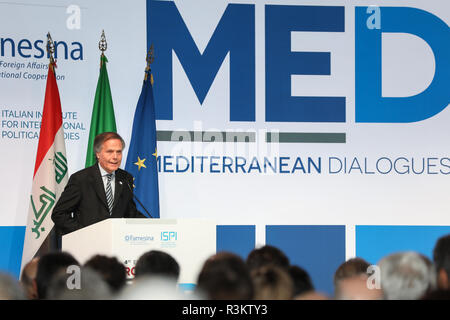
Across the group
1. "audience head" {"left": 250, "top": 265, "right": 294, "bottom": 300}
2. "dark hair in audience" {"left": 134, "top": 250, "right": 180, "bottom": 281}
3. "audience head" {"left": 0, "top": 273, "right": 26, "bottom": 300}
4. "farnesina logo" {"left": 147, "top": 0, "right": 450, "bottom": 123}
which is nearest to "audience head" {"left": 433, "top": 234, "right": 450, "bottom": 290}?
"audience head" {"left": 250, "top": 265, "right": 294, "bottom": 300}

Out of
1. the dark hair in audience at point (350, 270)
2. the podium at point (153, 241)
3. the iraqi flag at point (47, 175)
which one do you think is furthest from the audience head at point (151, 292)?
the iraqi flag at point (47, 175)

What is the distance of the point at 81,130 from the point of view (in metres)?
6.50

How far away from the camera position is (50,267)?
2426 millimetres

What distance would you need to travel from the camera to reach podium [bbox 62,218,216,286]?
350cm

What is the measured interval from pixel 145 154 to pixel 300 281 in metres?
3.88

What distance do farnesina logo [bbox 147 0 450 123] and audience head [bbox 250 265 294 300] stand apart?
4.54 meters

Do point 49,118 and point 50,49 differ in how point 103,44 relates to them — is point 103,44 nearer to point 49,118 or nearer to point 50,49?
point 50,49

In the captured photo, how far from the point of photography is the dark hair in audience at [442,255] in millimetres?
2599

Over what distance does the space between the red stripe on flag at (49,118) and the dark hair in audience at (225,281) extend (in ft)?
14.0

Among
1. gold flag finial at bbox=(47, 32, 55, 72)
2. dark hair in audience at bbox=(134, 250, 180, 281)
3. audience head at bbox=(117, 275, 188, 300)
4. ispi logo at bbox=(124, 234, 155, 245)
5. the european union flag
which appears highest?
gold flag finial at bbox=(47, 32, 55, 72)

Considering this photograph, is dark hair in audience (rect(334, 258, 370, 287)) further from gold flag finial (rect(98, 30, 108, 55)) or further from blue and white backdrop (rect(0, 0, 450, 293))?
gold flag finial (rect(98, 30, 108, 55))

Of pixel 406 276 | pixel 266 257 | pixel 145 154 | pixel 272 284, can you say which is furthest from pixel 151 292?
pixel 145 154

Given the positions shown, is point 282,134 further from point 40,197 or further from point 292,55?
point 40,197
